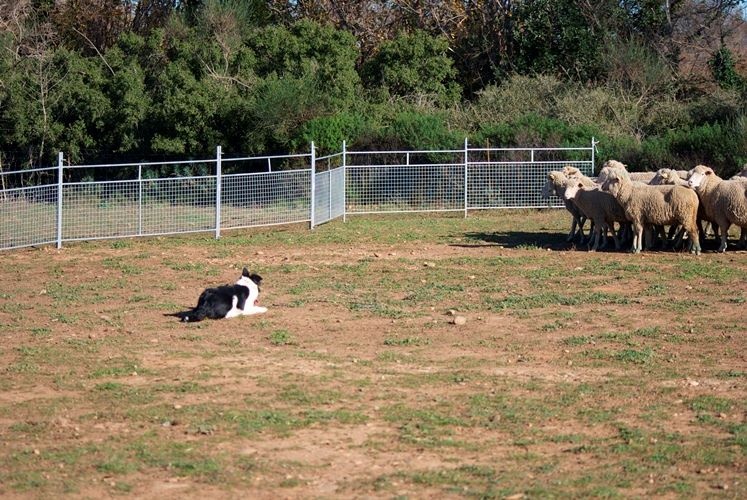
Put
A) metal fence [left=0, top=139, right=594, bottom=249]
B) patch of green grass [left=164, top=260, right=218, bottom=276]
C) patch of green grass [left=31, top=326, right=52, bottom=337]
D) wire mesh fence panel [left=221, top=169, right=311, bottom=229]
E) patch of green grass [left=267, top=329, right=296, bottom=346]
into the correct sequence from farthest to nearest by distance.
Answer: wire mesh fence panel [left=221, top=169, right=311, bottom=229], metal fence [left=0, top=139, right=594, bottom=249], patch of green grass [left=164, top=260, right=218, bottom=276], patch of green grass [left=31, top=326, right=52, bottom=337], patch of green grass [left=267, top=329, right=296, bottom=346]

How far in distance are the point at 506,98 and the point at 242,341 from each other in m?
24.8

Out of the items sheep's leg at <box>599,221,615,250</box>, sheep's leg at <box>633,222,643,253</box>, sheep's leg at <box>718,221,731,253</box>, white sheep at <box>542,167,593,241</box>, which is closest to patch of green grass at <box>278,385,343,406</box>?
sheep's leg at <box>633,222,643,253</box>

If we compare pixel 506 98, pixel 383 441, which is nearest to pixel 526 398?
pixel 383 441

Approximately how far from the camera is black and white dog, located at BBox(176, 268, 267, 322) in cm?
1448

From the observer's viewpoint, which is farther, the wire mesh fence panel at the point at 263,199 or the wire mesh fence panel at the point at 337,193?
the wire mesh fence panel at the point at 337,193

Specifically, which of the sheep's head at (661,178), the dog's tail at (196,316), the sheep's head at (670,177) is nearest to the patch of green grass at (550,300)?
the dog's tail at (196,316)

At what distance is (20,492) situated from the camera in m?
8.20

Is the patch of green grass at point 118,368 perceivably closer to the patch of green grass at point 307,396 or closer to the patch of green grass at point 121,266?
the patch of green grass at point 307,396

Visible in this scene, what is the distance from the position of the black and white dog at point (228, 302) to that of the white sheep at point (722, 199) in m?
9.36

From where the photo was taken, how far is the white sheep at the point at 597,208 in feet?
69.7

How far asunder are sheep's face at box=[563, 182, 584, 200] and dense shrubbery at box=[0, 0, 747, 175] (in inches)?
354

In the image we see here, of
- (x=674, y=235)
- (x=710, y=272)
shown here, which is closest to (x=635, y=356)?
(x=710, y=272)

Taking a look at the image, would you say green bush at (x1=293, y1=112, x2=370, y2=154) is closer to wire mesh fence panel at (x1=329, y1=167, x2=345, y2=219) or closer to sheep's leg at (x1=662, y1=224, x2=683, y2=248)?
wire mesh fence panel at (x1=329, y1=167, x2=345, y2=219)

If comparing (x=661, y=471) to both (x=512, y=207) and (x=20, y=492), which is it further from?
(x=512, y=207)
